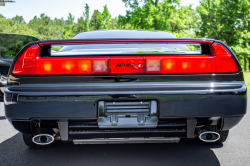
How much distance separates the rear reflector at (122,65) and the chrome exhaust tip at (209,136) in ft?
1.78

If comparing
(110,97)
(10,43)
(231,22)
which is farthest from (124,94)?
(231,22)

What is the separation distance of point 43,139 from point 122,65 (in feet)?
3.42

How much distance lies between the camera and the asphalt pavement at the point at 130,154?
2723mm

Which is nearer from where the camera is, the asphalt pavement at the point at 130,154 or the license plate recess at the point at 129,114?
the license plate recess at the point at 129,114

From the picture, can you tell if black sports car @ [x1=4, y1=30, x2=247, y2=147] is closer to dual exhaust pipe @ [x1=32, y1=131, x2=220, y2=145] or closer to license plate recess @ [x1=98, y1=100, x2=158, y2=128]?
license plate recess @ [x1=98, y1=100, x2=158, y2=128]

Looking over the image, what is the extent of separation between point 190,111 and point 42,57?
52.2 inches

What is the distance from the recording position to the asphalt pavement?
2723 mm

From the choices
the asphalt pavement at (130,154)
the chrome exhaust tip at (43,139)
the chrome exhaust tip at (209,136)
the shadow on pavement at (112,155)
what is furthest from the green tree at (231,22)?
the chrome exhaust tip at (43,139)

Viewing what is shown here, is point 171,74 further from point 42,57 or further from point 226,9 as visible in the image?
point 226,9

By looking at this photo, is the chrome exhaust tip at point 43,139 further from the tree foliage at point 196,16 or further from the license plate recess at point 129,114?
the tree foliage at point 196,16

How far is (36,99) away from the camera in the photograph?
224 centimetres

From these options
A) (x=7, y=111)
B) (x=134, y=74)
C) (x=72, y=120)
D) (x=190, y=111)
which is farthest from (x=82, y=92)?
(x=190, y=111)

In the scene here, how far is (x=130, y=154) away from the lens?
2947 mm

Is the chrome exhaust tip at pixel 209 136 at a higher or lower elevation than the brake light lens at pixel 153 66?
lower
